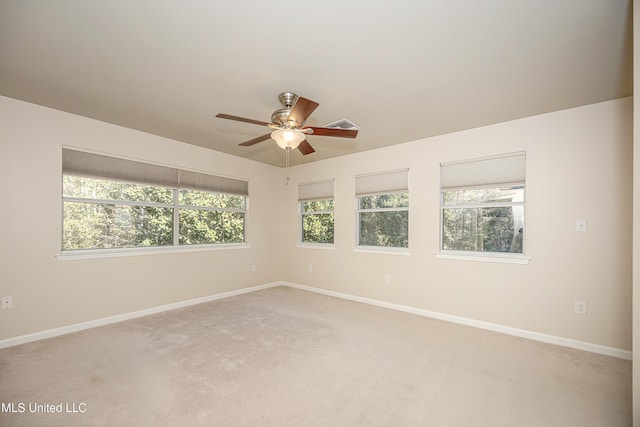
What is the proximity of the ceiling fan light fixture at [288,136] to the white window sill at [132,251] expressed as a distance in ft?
8.72

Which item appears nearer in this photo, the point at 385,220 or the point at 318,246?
the point at 385,220

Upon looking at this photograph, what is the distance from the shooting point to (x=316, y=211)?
5379 millimetres

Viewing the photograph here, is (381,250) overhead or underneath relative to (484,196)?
underneath

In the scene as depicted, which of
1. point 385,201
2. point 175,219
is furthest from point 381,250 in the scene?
point 175,219

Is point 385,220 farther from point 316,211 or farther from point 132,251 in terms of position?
point 132,251

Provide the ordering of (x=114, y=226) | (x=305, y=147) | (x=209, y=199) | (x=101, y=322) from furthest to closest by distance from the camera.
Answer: (x=209, y=199) < (x=114, y=226) < (x=101, y=322) < (x=305, y=147)

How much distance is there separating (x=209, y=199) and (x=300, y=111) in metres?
3.02

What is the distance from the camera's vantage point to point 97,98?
2.82 meters

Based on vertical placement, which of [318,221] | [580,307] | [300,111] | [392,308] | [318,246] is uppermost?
[300,111]

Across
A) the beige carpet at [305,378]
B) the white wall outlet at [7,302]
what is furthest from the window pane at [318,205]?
the white wall outlet at [7,302]

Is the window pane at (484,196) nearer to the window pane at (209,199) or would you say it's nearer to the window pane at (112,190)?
the window pane at (209,199)

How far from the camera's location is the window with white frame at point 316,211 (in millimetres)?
5156

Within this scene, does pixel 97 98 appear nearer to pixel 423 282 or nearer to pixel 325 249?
pixel 325 249

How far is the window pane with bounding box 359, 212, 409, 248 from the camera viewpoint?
14.1ft
